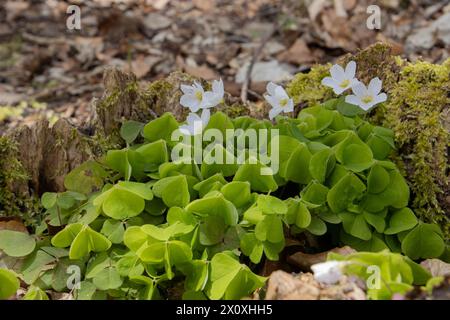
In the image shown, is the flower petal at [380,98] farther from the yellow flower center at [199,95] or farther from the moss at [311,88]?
the yellow flower center at [199,95]

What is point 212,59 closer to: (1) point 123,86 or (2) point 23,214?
(1) point 123,86

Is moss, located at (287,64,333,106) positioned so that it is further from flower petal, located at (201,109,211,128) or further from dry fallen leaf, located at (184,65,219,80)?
dry fallen leaf, located at (184,65,219,80)

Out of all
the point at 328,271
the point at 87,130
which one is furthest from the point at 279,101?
the point at 328,271

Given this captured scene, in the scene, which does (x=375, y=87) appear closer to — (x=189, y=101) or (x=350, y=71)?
(x=350, y=71)

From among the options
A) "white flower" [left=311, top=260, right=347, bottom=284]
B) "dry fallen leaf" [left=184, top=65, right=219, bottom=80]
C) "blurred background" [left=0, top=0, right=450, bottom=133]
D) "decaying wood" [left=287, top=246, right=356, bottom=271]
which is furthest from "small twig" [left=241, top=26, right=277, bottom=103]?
"white flower" [left=311, top=260, right=347, bottom=284]
